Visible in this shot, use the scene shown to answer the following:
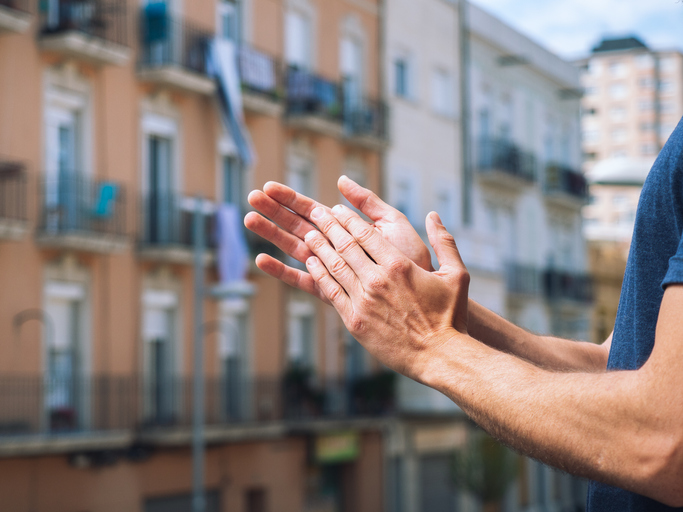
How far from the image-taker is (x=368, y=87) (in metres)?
27.7

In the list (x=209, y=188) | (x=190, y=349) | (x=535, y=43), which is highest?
(x=535, y=43)

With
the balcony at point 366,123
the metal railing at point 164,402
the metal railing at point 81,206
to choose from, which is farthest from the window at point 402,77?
the metal railing at point 81,206

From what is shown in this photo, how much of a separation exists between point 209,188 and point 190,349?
129 inches

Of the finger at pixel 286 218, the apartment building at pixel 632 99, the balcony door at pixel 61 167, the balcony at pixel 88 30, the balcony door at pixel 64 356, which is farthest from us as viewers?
the apartment building at pixel 632 99

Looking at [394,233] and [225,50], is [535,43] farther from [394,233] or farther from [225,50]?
[394,233]

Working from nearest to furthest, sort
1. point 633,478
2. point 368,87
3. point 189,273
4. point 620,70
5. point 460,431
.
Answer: point 633,478 → point 189,273 → point 368,87 → point 460,431 → point 620,70

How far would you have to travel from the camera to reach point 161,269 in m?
20.1

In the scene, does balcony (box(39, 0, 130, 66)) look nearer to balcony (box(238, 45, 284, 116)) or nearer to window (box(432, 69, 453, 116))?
balcony (box(238, 45, 284, 116))

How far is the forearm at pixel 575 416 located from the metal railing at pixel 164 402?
15.9 m

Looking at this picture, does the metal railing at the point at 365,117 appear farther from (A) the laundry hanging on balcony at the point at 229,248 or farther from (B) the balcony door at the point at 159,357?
(B) the balcony door at the point at 159,357

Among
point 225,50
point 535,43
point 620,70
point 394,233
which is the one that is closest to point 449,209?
point 535,43

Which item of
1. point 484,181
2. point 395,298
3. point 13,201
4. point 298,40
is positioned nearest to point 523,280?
point 484,181

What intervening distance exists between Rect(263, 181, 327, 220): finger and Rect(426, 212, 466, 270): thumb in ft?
0.71

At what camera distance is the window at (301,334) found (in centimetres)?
2414
